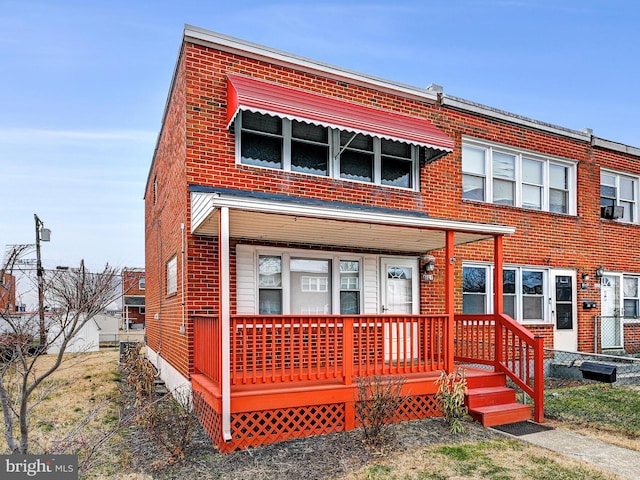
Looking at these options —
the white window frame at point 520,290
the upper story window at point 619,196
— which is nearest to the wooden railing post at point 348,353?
the white window frame at point 520,290

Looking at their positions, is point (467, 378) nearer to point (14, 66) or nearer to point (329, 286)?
point (329, 286)

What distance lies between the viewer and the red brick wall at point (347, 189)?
26.8 ft

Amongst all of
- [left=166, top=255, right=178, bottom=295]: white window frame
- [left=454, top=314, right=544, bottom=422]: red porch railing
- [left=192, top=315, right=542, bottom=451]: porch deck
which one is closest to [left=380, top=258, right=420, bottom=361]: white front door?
[left=454, top=314, right=544, bottom=422]: red porch railing

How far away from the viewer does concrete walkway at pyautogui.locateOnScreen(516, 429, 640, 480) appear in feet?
17.9

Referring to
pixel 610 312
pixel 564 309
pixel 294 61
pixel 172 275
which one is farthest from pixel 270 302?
pixel 610 312

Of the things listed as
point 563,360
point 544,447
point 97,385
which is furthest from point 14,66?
point 563,360

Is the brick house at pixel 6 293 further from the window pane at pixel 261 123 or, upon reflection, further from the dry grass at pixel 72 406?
the window pane at pixel 261 123

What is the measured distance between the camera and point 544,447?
6211 millimetres

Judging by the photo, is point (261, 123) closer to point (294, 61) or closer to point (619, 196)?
point (294, 61)

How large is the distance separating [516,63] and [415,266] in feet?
38.2

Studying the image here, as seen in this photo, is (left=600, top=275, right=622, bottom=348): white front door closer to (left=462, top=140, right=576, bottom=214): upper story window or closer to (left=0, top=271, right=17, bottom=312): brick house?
(left=462, top=140, right=576, bottom=214): upper story window

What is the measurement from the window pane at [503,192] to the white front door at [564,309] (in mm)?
2383

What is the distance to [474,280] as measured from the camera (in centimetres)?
1125

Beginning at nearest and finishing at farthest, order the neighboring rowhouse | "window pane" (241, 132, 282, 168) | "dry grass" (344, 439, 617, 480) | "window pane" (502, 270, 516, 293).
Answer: "dry grass" (344, 439, 617, 480) → the neighboring rowhouse → "window pane" (241, 132, 282, 168) → "window pane" (502, 270, 516, 293)
